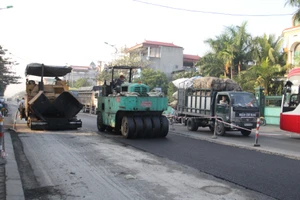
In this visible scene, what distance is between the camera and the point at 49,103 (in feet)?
48.1

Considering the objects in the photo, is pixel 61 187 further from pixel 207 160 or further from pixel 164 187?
pixel 207 160

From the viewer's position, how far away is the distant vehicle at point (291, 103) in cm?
1432

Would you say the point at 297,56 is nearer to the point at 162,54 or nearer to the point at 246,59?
the point at 246,59

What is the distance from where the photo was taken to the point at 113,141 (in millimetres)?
12164

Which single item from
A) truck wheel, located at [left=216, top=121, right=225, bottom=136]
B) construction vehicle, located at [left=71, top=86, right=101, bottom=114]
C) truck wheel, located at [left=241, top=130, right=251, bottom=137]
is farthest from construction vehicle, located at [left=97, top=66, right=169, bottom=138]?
construction vehicle, located at [left=71, top=86, right=101, bottom=114]

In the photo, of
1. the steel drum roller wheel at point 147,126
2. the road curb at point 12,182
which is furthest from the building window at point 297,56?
the road curb at point 12,182

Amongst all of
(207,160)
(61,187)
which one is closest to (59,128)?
(207,160)

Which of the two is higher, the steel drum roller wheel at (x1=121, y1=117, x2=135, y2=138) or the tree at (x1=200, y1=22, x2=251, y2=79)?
the tree at (x1=200, y1=22, x2=251, y2=79)

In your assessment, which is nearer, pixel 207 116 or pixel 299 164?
pixel 299 164

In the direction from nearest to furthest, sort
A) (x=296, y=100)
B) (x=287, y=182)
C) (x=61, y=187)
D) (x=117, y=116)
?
(x=61, y=187), (x=287, y=182), (x=117, y=116), (x=296, y=100)

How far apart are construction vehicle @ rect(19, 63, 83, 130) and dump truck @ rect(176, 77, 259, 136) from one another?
5.90 m

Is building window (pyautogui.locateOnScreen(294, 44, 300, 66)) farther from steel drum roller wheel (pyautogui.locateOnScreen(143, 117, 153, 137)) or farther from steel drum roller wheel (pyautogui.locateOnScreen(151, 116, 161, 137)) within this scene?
steel drum roller wheel (pyautogui.locateOnScreen(143, 117, 153, 137))

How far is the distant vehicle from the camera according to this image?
1432 centimetres

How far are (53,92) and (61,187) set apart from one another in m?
10.6
